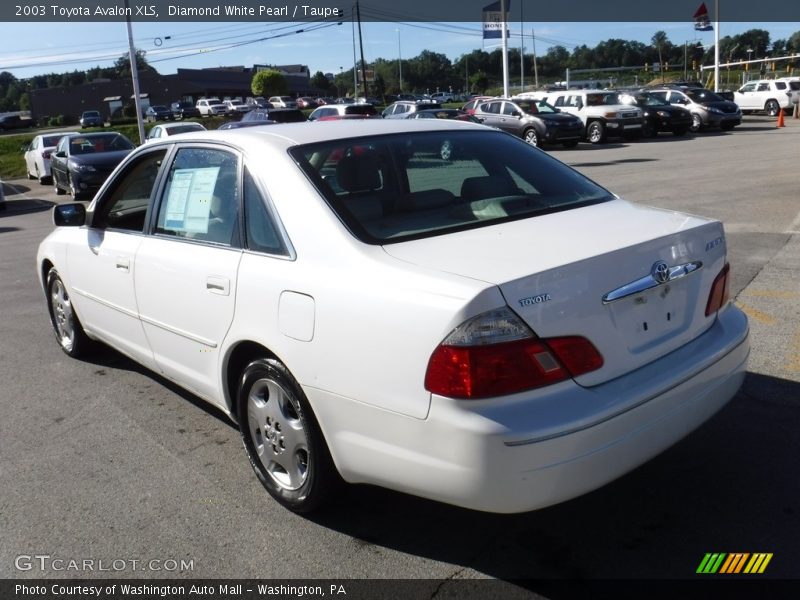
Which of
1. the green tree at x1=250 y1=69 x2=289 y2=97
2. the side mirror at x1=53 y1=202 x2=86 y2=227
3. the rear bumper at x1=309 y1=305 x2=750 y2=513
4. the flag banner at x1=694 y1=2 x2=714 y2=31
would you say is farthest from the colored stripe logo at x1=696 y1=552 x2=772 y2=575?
the green tree at x1=250 y1=69 x2=289 y2=97

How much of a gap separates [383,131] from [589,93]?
26566mm

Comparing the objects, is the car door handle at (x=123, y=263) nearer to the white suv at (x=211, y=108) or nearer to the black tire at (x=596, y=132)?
the black tire at (x=596, y=132)

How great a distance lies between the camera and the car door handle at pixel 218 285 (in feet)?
11.5

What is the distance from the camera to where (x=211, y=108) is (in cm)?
6944

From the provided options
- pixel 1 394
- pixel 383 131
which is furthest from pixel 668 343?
pixel 1 394

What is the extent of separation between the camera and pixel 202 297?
145 inches

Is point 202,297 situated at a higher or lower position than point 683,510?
higher

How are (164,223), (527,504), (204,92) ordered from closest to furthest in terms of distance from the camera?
(527,504) < (164,223) < (204,92)

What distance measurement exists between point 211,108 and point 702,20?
42159 mm

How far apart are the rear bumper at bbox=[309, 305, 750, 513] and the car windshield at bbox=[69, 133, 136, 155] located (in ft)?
59.0

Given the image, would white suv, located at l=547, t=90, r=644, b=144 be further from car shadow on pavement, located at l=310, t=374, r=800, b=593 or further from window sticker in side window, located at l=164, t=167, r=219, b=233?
window sticker in side window, located at l=164, t=167, r=219, b=233

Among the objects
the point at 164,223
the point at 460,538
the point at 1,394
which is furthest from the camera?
the point at 1,394

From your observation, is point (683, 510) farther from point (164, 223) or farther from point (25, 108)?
point (25, 108)

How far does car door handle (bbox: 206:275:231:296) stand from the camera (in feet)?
11.5
